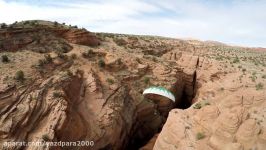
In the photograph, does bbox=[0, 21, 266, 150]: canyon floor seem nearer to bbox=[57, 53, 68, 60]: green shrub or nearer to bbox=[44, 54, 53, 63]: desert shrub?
bbox=[44, 54, 53, 63]: desert shrub

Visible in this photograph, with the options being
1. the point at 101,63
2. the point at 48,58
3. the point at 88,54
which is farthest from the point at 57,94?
the point at 88,54

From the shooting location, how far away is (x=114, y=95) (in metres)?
28.0

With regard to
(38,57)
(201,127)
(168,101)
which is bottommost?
(168,101)

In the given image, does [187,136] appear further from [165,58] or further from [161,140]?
[165,58]

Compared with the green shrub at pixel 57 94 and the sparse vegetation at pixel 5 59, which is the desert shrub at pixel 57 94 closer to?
the green shrub at pixel 57 94

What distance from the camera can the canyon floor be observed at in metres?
19.3

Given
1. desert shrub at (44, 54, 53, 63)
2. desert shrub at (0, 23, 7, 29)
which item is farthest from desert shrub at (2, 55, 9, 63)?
desert shrub at (0, 23, 7, 29)

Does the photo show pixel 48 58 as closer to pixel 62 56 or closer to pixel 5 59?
pixel 62 56

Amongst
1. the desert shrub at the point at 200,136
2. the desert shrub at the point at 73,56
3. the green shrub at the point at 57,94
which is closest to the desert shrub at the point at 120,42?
the desert shrub at the point at 73,56

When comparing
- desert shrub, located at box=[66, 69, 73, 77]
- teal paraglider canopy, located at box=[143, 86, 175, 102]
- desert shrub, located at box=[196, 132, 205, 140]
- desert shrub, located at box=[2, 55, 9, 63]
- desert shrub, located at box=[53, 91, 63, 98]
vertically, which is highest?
desert shrub, located at box=[2, 55, 9, 63]

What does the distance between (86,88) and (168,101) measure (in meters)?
9.45

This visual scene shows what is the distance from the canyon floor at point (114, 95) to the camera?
19312mm

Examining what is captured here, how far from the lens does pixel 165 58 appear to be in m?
42.6

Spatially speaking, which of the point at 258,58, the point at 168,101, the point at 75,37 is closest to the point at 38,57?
the point at 75,37
